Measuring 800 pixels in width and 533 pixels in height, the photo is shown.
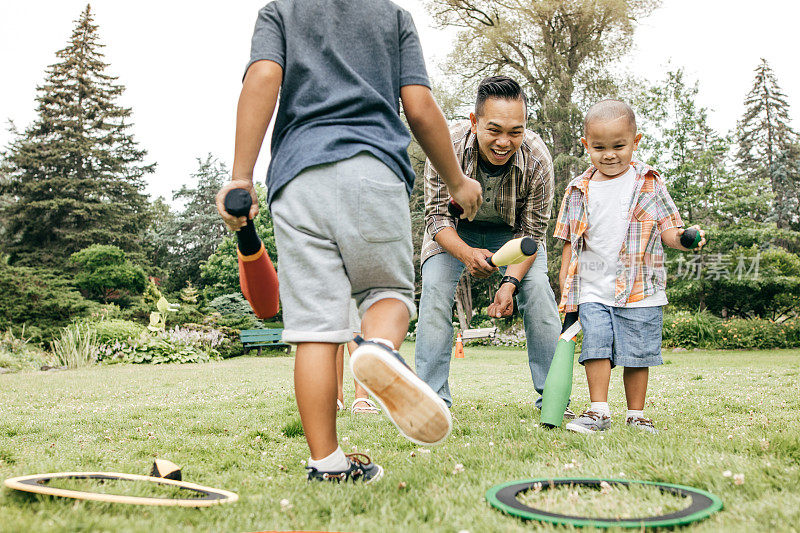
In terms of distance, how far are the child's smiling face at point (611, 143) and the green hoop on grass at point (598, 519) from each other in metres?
2.00

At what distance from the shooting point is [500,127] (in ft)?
10.9

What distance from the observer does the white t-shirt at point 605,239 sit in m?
3.31

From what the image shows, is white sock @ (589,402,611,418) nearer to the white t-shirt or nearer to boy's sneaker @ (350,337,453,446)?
the white t-shirt

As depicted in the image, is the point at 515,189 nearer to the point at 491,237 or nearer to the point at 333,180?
the point at 491,237

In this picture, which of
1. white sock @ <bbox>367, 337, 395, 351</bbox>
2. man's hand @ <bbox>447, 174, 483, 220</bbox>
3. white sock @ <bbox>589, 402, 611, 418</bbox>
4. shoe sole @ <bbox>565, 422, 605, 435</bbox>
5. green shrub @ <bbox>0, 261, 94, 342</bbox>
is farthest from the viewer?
green shrub @ <bbox>0, 261, 94, 342</bbox>

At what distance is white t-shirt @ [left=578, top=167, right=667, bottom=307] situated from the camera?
331 centimetres

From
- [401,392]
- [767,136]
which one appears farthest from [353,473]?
[767,136]

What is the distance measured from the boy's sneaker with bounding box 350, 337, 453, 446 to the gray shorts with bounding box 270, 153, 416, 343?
0.20 meters

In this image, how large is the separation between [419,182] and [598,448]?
23.3m

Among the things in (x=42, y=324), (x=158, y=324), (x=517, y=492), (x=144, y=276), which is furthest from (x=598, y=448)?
(x=144, y=276)

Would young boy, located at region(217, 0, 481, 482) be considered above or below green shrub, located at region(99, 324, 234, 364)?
above

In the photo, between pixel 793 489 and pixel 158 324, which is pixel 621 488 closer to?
pixel 793 489

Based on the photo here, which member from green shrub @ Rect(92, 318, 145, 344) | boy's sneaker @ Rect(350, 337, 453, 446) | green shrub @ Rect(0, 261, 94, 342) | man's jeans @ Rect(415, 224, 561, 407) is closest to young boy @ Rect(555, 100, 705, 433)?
man's jeans @ Rect(415, 224, 561, 407)

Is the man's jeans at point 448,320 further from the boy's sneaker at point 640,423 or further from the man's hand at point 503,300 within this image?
the boy's sneaker at point 640,423
